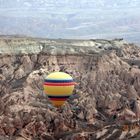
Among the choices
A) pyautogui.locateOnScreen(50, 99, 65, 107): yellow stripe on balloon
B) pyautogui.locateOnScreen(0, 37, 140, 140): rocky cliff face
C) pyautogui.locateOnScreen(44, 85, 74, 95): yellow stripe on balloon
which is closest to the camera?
pyautogui.locateOnScreen(44, 85, 74, 95): yellow stripe on balloon

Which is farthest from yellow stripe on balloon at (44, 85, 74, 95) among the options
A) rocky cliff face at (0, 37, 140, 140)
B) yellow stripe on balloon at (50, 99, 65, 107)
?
rocky cliff face at (0, 37, 140, 140)

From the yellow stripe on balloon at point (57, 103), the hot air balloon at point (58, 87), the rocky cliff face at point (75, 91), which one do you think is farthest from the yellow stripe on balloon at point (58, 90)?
the rocky cliff face at point (75, 91)

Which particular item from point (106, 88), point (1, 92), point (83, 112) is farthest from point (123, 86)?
point (1, 92)

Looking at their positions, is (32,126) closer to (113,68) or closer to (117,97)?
(117,97)

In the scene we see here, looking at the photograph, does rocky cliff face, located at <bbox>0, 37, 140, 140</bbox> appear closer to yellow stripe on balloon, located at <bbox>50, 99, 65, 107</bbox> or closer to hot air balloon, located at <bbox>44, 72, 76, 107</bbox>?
yellow stripe on balloon, located at <bbox>50, 99, 65, 107</bbox>

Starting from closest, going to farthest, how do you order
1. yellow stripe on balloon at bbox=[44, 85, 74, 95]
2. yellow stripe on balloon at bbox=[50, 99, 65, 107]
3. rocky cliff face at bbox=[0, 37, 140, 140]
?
yellow stripe on balloon at bbox=[44, 85, 74, 95]
yellow stripe on balloon at bbox=[50, 99, 65, 107]
rocky cliff face at bbox=[0, 37, 140, 140]

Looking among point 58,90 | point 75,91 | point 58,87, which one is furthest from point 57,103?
point 75,91

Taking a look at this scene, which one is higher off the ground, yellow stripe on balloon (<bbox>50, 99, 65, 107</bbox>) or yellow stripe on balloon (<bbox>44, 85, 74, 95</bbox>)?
yellow stripe on balloon (<bbox>44, 85, 74, 95</bbox>)

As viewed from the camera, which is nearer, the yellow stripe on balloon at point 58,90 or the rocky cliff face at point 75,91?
the yellow stripe on balloon at point 58,90

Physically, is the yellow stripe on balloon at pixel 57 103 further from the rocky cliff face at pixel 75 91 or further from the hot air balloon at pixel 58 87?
the rocky cliff face at pixel 75 91

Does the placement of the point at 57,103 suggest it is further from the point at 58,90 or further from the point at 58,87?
the point at 58,87
